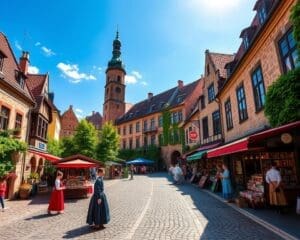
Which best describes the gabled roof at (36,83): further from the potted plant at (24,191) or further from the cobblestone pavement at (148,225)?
Result: the cobblestone pavement at (148,225)

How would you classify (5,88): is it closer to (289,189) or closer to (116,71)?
(289,189)

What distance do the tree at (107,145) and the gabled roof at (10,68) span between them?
56.4 ft

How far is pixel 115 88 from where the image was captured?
6197cm

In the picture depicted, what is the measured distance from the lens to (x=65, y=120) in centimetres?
6850

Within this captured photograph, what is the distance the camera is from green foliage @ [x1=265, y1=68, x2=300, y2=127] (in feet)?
27.0

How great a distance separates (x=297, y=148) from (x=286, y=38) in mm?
4814

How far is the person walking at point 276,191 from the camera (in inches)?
347

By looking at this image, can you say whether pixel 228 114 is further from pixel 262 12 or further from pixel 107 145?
pixel 107 145

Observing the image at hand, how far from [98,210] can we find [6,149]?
8196 millimetres

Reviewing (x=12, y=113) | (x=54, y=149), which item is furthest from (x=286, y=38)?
(x=54, y=149)

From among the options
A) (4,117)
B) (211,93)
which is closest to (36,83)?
(4,117)

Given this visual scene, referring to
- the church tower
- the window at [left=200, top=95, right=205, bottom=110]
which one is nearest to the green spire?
the church tower

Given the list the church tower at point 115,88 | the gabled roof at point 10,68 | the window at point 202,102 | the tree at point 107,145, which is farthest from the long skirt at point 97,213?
the church tower at point 115,88

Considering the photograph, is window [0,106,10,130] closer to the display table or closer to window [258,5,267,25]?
the display table
